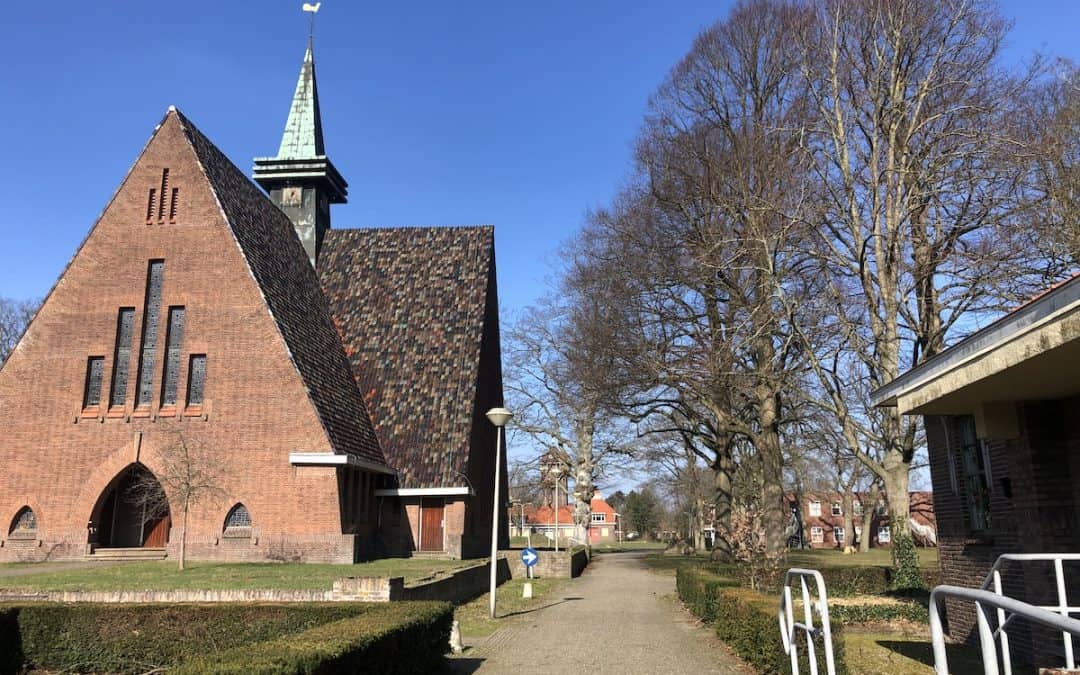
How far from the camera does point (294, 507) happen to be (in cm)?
2500

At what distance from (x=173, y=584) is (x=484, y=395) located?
710 inches

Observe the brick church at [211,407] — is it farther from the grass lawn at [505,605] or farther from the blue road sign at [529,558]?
the blue road sign at [529,558]

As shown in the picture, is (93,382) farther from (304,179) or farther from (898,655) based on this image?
(898,655)

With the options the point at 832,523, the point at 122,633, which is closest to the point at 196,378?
the point at 122,633

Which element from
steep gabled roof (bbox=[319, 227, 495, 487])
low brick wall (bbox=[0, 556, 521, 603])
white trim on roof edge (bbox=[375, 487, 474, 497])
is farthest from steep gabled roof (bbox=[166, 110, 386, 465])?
low brick wall (bbox=[0, 556, 521, 603])

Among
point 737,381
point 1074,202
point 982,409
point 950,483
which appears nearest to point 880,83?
point 1074,202

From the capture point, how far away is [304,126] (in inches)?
1583

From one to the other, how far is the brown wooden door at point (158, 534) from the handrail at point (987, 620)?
1059 inches

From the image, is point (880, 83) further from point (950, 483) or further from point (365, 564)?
point (365, 564)

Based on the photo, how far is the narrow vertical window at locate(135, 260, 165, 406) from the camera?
27094mm

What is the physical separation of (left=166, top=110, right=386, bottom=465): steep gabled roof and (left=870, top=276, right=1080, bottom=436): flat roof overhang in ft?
61.9

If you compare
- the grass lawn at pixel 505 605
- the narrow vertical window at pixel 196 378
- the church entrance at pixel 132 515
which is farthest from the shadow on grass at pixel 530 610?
the narrow vertical window at pixel 196 378

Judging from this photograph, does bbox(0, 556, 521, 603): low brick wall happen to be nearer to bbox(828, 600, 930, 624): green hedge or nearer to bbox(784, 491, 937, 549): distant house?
bbox(828, 600, 930, 624): green hedge

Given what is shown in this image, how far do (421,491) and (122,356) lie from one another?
11087 mm
